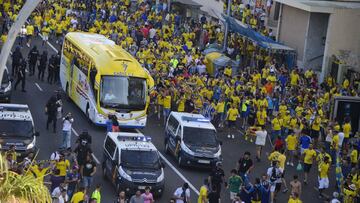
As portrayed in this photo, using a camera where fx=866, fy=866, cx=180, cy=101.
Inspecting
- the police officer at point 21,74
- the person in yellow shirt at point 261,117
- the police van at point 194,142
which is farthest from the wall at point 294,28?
the police van at point 194,142

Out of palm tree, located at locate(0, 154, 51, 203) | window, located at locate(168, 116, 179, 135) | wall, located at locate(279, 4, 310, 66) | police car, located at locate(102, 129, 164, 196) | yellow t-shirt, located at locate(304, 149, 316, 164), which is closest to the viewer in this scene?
palm tree, located at locate(0, 154, 51, 203)

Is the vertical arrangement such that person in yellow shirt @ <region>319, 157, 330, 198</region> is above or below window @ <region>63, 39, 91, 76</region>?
below

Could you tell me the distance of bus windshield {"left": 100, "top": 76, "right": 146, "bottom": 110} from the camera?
30.3 m

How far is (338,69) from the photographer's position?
133ft

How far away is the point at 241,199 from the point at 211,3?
1385 inches

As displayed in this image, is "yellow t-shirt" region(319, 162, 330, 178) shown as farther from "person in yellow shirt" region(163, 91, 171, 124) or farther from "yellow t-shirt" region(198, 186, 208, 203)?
"person in yellow shirt" region(163, 91, 171, 124)

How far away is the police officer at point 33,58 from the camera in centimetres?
3673

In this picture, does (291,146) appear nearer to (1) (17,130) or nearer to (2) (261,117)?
(2) (261,117)

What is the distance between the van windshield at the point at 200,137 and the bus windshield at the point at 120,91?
4.32 metres

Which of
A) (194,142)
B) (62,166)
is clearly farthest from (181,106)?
(62,166)

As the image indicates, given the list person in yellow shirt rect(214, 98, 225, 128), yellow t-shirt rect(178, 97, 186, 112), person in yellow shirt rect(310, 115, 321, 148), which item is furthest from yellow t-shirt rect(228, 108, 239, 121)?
person in yellow shirt rect(310, 115, 321, 148)

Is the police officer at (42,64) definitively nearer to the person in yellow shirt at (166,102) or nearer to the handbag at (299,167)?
the person in yellow shirt at (166,102)

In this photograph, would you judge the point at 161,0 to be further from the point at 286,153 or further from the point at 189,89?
the point at 286,153

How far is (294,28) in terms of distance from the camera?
45.7 meters
